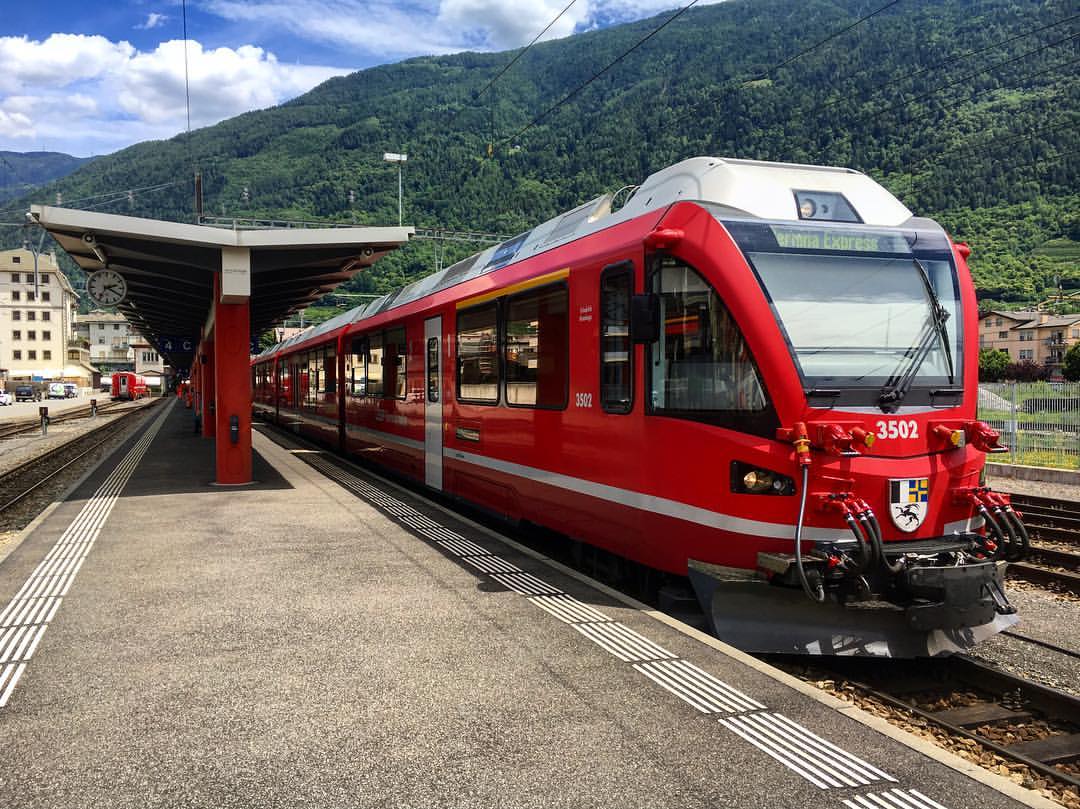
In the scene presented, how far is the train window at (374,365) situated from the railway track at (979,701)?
10.1m

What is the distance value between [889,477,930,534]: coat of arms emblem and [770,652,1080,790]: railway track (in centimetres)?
95

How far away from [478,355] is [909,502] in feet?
17.5

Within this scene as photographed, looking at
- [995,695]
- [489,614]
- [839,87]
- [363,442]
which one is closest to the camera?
[995,695]

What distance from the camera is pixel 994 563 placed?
5520mm

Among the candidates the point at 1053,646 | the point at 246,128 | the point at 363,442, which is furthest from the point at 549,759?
the point at 246,128

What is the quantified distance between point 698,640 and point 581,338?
110 inches

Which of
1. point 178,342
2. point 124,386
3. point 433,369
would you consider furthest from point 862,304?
point 124,386

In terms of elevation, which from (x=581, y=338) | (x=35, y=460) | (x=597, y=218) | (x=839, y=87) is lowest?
(x=35, y=460)

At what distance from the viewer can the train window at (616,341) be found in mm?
6703

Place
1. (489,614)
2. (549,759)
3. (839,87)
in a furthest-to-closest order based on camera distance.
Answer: (839,87) → (489,614) → (549,759)

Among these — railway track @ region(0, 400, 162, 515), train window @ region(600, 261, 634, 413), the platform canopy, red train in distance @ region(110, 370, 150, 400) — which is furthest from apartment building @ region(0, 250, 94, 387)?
train window @ region(600, 261, 634, 413)

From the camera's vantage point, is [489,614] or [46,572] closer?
[489,614]

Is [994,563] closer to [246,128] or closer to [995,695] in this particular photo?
[995,695]

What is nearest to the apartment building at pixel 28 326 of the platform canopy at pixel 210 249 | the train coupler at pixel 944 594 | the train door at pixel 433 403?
the platform canopy at pixel 210 249
